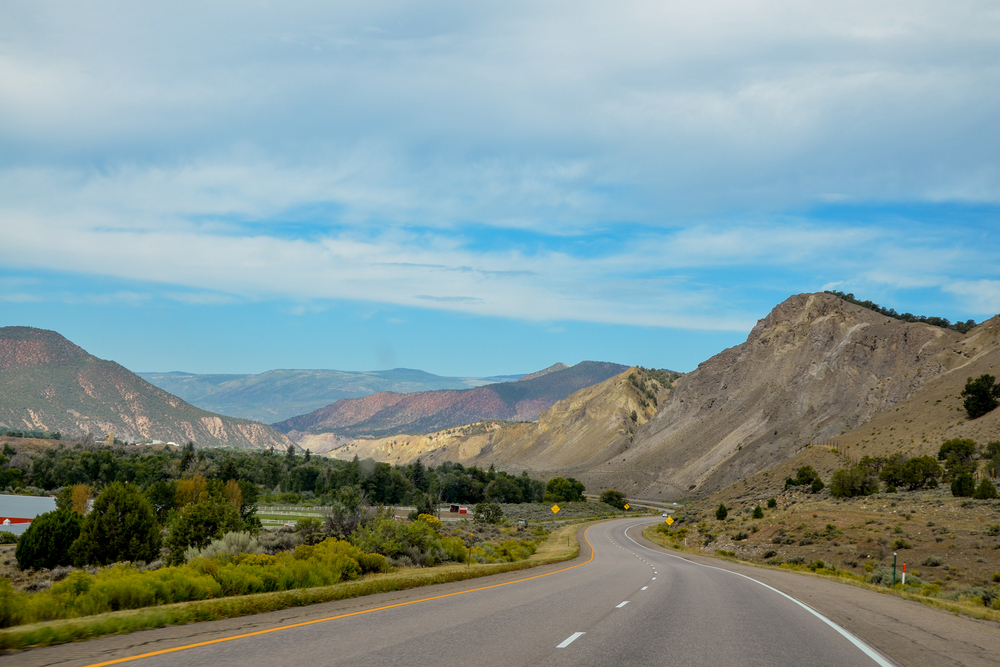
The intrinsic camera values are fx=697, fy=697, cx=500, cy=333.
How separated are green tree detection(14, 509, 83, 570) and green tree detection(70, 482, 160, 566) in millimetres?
679

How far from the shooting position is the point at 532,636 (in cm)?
980

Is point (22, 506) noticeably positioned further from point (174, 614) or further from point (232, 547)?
point (174, 614)

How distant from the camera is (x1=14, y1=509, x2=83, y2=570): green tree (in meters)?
44.3

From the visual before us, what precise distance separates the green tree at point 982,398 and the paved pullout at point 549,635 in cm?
5867

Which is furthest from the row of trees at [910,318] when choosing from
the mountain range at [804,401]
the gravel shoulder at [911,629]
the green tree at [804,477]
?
the gravel shoulder at [911,629]

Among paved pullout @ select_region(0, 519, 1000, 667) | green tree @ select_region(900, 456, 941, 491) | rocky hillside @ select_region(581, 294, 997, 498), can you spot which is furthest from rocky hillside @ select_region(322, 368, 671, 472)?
paved pullout @ select_region(0, 519, 1000, 667)

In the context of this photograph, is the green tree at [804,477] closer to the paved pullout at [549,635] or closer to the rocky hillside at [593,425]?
the paved pullout at [549,635]

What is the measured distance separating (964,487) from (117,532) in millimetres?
54821

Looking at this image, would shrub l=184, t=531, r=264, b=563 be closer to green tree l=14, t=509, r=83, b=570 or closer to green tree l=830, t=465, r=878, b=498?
green tree l=14, t=509, r=83, b=570

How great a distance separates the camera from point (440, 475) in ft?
470

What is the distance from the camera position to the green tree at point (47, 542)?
145ft

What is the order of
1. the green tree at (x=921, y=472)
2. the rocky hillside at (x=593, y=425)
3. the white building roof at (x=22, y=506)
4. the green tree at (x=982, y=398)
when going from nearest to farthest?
the green tree at (x=921, y=472), the green tree at (x=982, y=398), the white building roof at (x=22, y=506), the rocky hillside at (x=593, y=425)

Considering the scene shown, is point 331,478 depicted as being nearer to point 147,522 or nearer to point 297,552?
point 147,522

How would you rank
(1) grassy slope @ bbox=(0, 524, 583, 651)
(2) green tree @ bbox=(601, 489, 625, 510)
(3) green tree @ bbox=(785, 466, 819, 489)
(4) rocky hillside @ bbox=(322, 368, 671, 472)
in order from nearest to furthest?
(1) grassy slope @ bbox=(0, 524, 583, 651) < (3) green tree @ bbox=(785, 466, 819, 489) < (2) green tree @ bbox=(601, 489, 625, 510) < (4) rocky hillside @ bbox=(322, 368, 671, 472)
